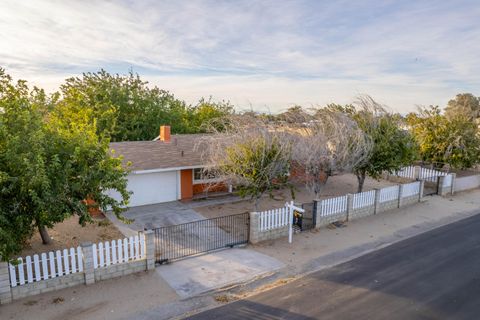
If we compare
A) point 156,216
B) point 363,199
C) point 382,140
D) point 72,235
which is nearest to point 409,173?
point 382,140

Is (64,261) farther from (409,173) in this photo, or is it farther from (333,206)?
(409,173)

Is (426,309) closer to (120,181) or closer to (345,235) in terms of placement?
(345,235)

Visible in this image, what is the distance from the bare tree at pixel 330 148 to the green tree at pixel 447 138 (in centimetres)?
909

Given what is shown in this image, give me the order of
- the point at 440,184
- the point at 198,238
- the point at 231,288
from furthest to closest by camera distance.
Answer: the point at 440,184
the point at 198,238
the point at 231,288

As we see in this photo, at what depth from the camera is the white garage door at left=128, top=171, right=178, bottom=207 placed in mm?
17234

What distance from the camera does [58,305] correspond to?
8.69 meters

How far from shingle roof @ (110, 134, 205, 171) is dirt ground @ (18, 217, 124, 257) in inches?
134

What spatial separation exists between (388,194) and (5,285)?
640 inches

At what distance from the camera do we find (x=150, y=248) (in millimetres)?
10578

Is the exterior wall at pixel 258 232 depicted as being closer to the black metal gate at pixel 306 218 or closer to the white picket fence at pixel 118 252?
the black metal gate at pixel 306 218

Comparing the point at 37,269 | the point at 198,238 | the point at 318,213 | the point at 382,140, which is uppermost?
the point at 382,140

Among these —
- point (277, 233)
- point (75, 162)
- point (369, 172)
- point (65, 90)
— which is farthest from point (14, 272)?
point (65, 90)

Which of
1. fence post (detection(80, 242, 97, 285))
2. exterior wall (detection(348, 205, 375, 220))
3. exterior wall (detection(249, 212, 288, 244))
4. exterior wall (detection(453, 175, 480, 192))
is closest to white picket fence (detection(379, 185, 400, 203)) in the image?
exterior wall (detection(348, 205, 375, 220))

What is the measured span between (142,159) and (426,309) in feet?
45.2
